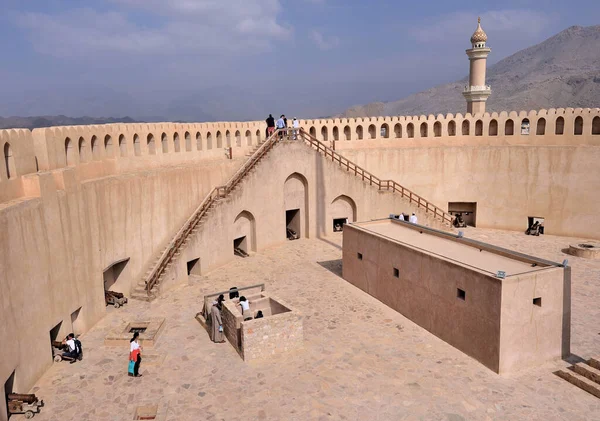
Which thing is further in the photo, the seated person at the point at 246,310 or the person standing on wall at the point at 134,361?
the seated person at the point at 246,310

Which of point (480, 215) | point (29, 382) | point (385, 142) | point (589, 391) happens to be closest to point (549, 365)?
point (589, 391)

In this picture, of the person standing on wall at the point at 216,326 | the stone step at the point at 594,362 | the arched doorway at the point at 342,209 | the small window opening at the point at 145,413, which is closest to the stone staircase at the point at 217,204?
the arched doorway at the point at 342,209

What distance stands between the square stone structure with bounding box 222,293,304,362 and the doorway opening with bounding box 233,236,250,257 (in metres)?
8.25

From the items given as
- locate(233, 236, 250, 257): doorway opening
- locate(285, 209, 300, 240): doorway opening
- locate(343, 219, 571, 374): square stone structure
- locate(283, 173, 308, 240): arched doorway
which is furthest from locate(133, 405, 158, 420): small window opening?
locate(285, 209, 300, 240): doorway opening

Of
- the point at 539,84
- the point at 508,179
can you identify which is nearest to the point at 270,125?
the point at 508,179

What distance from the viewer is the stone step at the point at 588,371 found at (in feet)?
34.6

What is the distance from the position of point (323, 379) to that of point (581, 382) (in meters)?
5.55

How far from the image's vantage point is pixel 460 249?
14164 millimetres

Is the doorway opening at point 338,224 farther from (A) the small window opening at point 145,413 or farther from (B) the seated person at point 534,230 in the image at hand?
(A) the small window opening at point 145,413

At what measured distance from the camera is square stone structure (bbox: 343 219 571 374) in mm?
11008

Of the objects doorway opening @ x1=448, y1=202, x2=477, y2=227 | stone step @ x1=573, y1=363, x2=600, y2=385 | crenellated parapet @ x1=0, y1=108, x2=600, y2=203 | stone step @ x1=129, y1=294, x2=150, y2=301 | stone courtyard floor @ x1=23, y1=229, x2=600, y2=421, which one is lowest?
stone courtyard floor @ x1=23, y1=229, x2=600, y2=421

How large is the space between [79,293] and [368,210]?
47.5 feet

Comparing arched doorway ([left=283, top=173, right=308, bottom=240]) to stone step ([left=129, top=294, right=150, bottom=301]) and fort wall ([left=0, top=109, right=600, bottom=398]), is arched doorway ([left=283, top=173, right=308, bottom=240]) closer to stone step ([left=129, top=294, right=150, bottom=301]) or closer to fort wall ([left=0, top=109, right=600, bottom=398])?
fort wall ([left=0, top=109, right=600, bottom=398])

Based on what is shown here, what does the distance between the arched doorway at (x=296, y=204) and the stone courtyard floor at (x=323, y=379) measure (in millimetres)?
8534
